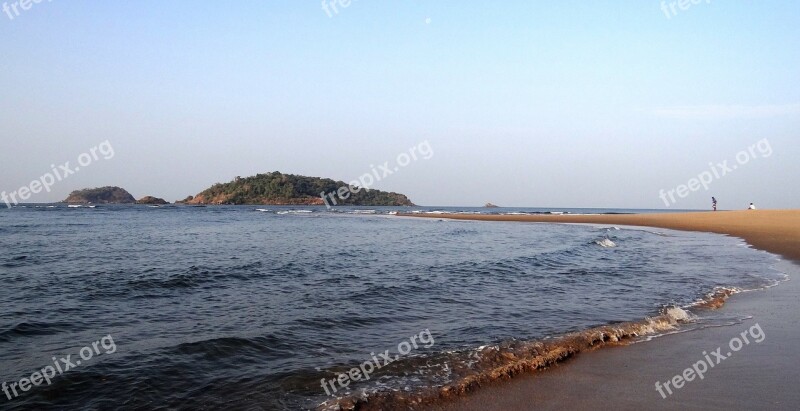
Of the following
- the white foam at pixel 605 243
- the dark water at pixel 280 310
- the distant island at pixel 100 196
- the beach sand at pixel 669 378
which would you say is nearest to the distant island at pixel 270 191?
the distant island at pixel 100 196

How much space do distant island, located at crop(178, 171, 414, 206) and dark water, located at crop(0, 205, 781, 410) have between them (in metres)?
132

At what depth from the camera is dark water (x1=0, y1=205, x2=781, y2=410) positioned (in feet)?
18.9

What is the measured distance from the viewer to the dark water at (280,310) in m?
5.75

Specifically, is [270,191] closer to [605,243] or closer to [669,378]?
[605,243]

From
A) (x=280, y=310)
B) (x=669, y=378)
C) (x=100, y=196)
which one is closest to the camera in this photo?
(x=669, y=378)

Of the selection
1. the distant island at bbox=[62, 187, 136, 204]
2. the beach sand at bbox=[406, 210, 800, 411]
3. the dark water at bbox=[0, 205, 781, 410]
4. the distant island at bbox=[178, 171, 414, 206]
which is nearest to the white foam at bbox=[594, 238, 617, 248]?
the dark water at bbox=[0, 205, 781, 410]

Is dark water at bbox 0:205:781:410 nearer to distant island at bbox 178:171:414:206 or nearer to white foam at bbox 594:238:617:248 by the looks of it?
white foam at bbox 594:238:617:248

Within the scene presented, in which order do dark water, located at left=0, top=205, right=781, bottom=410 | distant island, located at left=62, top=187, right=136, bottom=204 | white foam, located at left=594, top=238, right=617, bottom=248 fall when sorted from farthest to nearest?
distant island, located at left=62, top=187, right=136, bottom=204 → white foam, located at left=594, top=238, right=617, bottom=248 → dark water, located at left=0, top=205, right=781, bottom=410

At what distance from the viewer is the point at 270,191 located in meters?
152

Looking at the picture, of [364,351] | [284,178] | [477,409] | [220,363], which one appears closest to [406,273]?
[364,351]

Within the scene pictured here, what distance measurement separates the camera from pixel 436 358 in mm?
6570

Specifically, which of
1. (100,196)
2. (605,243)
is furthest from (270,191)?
(605,243)

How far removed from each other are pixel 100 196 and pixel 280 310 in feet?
545

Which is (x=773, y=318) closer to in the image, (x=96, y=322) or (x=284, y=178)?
(x=96, y=322)
